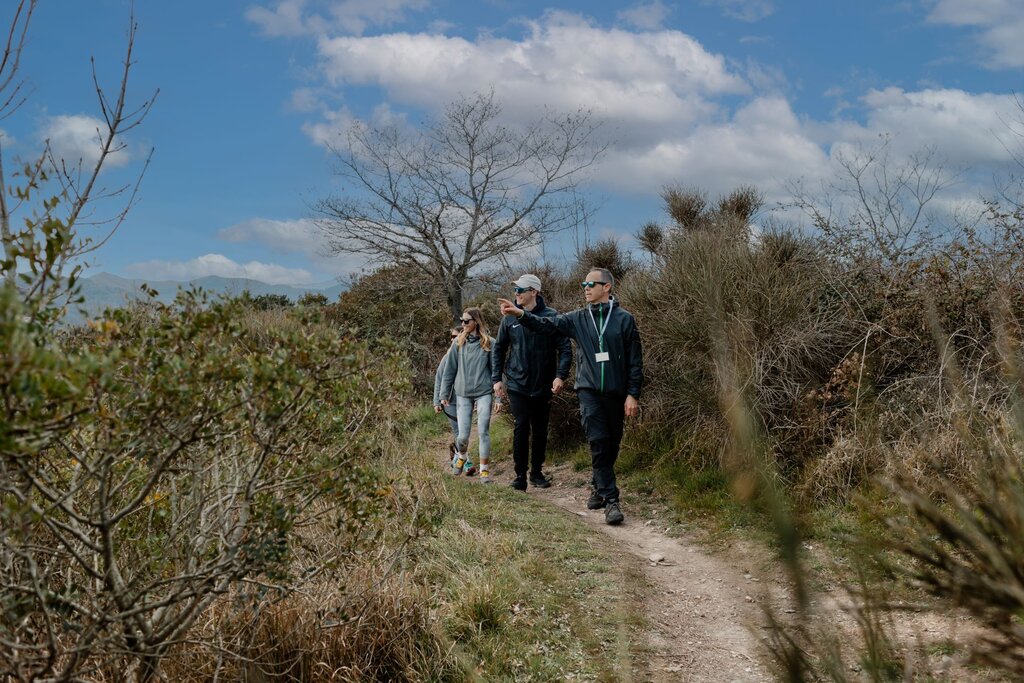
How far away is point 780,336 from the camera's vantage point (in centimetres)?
755

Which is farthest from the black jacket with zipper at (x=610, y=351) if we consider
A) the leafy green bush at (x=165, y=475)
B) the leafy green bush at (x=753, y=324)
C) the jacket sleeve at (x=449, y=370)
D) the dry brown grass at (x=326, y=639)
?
the leafy green bush at (x=165, y=475)

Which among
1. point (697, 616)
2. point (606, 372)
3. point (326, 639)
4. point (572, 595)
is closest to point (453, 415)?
point (606, 372)

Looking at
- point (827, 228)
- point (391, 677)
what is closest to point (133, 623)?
point (391, 677)

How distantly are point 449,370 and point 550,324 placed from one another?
225 centimetres

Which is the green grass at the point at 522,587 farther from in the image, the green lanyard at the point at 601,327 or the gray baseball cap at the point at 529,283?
the gray baseball cap at the point at 529,283

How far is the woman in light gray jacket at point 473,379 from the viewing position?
9.16 m

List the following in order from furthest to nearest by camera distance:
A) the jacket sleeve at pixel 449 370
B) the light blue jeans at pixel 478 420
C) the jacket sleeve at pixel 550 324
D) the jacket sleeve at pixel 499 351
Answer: the jacket sleeve at pixel 449 370, the light blue jeans at pixel 478 420, the jacket sleeve at pixel 499 351, the jacket sleeve at pixel 550 324

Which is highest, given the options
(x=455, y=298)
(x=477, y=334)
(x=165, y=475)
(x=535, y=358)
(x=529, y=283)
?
(x=455, y=298)

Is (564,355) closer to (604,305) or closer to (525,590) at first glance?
(604,305)

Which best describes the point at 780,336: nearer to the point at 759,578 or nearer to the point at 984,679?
the point at 984,679

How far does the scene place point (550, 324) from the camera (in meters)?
7.66

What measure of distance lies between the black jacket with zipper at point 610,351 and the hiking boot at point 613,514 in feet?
3.55

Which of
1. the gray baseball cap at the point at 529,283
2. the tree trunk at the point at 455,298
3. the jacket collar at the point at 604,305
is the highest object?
the tree trunk at the point at 455,298

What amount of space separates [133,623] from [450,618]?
1825 millimetres
